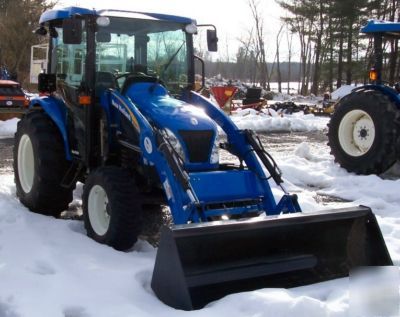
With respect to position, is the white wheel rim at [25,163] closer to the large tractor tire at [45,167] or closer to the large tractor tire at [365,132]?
the large tractor tire at [45,167]

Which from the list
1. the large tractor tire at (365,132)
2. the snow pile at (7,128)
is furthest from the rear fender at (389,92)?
the snow pile at (7,128)

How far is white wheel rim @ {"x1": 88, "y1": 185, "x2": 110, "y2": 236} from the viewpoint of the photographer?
16.8 feet

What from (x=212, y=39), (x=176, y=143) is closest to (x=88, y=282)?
(x=176, y=143)

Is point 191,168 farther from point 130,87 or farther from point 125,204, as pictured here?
point 130,87

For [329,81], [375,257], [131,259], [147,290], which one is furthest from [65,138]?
[329,81]

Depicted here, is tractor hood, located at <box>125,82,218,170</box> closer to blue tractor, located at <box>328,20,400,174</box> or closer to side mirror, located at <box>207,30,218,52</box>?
side mirror, located at <box>207,30,218,52</box>

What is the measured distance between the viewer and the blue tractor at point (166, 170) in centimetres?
396

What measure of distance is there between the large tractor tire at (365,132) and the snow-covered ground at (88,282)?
6.85 ft

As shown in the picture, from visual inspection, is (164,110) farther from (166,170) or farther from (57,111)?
(57,111)

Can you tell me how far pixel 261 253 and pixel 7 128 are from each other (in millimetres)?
12197

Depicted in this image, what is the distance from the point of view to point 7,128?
1483cm

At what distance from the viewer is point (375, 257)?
429 centimetres

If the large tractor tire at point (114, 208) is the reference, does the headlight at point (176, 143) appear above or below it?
above

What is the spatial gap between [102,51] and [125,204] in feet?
5.84
